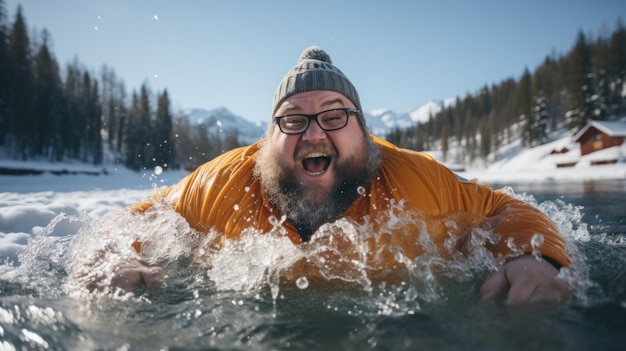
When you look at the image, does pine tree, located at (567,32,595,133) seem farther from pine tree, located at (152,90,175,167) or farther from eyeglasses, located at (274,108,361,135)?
eyeglasses, located at (274,108,361,135)

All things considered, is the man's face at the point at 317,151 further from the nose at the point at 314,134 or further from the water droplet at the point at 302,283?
the water droplet at the point at 302,283

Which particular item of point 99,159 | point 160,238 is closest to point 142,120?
point 99,159

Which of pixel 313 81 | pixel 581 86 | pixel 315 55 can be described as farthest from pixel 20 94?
pixel 581 86

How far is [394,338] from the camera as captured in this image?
1.40 metres

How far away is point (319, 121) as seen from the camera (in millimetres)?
2984

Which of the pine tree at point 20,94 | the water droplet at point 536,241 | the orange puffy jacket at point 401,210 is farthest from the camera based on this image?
the pine tree at point 20,94

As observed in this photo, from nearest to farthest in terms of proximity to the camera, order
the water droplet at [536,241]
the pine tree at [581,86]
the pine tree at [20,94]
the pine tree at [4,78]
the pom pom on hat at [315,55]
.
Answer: the water droplet at [536,241]
the pom pom on hat at [315,55]
the pine tree at [4,78]
the pine tree at [20,94]
the pine tree at [581,86]

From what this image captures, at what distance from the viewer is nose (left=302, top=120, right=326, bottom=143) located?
2.88 metres

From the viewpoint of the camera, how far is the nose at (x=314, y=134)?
2879 mm

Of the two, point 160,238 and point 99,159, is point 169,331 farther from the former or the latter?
point 99,159

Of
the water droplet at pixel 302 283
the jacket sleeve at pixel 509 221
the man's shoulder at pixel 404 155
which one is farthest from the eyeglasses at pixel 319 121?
the water droplet at pixel 302 283

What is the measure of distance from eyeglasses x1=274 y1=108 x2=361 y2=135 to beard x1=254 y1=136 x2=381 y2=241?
0.65 ft

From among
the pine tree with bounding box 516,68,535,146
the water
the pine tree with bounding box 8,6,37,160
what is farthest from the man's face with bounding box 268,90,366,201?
the pine tree with bounding box 516,68,535,146

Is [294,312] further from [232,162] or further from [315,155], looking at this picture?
[232,162]
